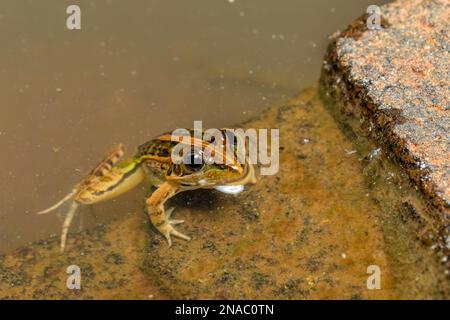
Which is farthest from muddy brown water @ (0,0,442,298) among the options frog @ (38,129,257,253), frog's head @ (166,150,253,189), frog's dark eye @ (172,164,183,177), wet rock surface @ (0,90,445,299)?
frog's dark eye @ (172,164,183,177)

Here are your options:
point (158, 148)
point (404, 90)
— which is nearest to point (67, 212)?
point (158, 148)

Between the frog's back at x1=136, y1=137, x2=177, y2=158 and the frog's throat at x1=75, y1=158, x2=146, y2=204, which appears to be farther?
the frog's throat at x1=75, y1=158, x2=146, y2=204

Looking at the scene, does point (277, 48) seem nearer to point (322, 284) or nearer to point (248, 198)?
point (248, 198)

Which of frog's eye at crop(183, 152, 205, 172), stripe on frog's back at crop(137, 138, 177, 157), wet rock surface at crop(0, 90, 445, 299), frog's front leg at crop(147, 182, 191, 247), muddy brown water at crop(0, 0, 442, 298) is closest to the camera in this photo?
wet rock surface at crop(0, 90, 445, 299)

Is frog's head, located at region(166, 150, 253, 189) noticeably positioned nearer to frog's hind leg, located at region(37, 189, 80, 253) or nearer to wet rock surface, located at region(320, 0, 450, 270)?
frog's hind leg, located at region(37, 189, 80, 253)

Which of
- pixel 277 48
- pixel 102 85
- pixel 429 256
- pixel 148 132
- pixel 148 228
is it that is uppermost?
pixel 277 48

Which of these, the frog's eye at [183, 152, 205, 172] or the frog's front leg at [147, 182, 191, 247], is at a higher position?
the frog's eye at [183, 152, 205, 172]
